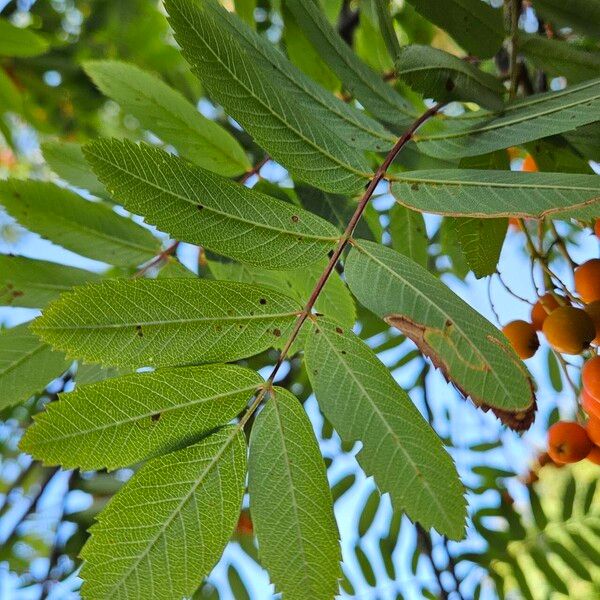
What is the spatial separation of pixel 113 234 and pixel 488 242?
0.53m

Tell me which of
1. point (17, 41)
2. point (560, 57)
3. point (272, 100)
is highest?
point (17, 41)

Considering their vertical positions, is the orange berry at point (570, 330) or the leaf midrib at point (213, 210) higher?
the leaf midrib at point (213, 210)

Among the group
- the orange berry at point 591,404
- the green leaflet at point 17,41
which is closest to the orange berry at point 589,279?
the orange berry at point 591,404

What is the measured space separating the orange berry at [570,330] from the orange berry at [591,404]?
0.17ft

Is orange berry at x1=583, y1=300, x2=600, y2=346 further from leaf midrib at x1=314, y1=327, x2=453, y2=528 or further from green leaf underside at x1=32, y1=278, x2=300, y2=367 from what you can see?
green leaf underside at x1=32, y1=278, x2=300, y2=367

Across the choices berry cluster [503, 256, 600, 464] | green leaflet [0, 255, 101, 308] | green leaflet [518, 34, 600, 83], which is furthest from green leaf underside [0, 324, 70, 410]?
green leaflet [518, 34, 600, 83]

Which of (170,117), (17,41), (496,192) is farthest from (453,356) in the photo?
(17,41)

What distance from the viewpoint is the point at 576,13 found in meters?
0.84

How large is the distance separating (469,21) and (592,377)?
Answer: 0.42 metres

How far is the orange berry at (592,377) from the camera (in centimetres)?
84

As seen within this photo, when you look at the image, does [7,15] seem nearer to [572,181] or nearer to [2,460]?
[2,460]

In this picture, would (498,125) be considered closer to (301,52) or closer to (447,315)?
(447,315)

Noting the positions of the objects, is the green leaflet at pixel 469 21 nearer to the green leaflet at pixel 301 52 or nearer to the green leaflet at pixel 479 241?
the green leaflet at pixel 479 241

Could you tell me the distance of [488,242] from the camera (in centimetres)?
86
